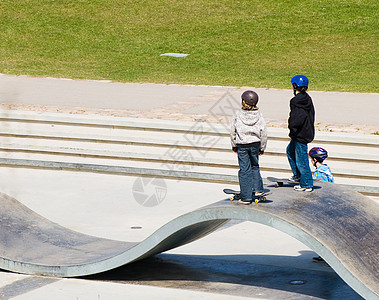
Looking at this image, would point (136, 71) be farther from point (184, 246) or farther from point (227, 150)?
point (184, 246)

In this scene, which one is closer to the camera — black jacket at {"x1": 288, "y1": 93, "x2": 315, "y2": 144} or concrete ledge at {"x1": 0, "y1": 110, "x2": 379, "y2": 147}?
black jacket at {"x1": 288, "y1": 93, "x2": 315, "y2": 144}

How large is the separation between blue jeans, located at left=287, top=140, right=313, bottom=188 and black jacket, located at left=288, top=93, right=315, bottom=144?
0.33ft

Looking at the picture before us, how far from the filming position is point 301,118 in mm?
8562

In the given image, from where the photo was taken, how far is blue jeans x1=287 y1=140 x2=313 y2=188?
28.1 feet

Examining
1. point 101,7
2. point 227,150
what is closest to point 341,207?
point 227,150

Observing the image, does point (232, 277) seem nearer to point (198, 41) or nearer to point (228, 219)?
point (228, 219)

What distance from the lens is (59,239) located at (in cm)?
956

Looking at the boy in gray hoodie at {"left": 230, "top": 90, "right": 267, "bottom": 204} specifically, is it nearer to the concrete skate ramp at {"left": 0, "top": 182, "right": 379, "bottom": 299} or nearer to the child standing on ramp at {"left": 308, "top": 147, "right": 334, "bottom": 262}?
the concrete skate ramp at {"left": 0, "top": 182, "right": 379, "bottom": 299}

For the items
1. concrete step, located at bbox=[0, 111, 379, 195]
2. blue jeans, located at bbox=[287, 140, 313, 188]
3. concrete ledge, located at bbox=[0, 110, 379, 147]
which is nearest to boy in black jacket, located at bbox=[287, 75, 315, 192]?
blue jeans, located at bbox=[287, 140, 313, 188]

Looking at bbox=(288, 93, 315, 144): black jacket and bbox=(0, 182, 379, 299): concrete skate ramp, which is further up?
bbox=(288, 93, 315, 144): black jacket

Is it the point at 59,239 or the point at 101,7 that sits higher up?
the point at 101,7

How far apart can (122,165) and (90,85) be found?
22.2 feet

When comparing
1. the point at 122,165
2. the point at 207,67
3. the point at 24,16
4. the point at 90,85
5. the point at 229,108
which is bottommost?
the point at 122,165

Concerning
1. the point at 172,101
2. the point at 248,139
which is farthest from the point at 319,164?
the point at 172,101
